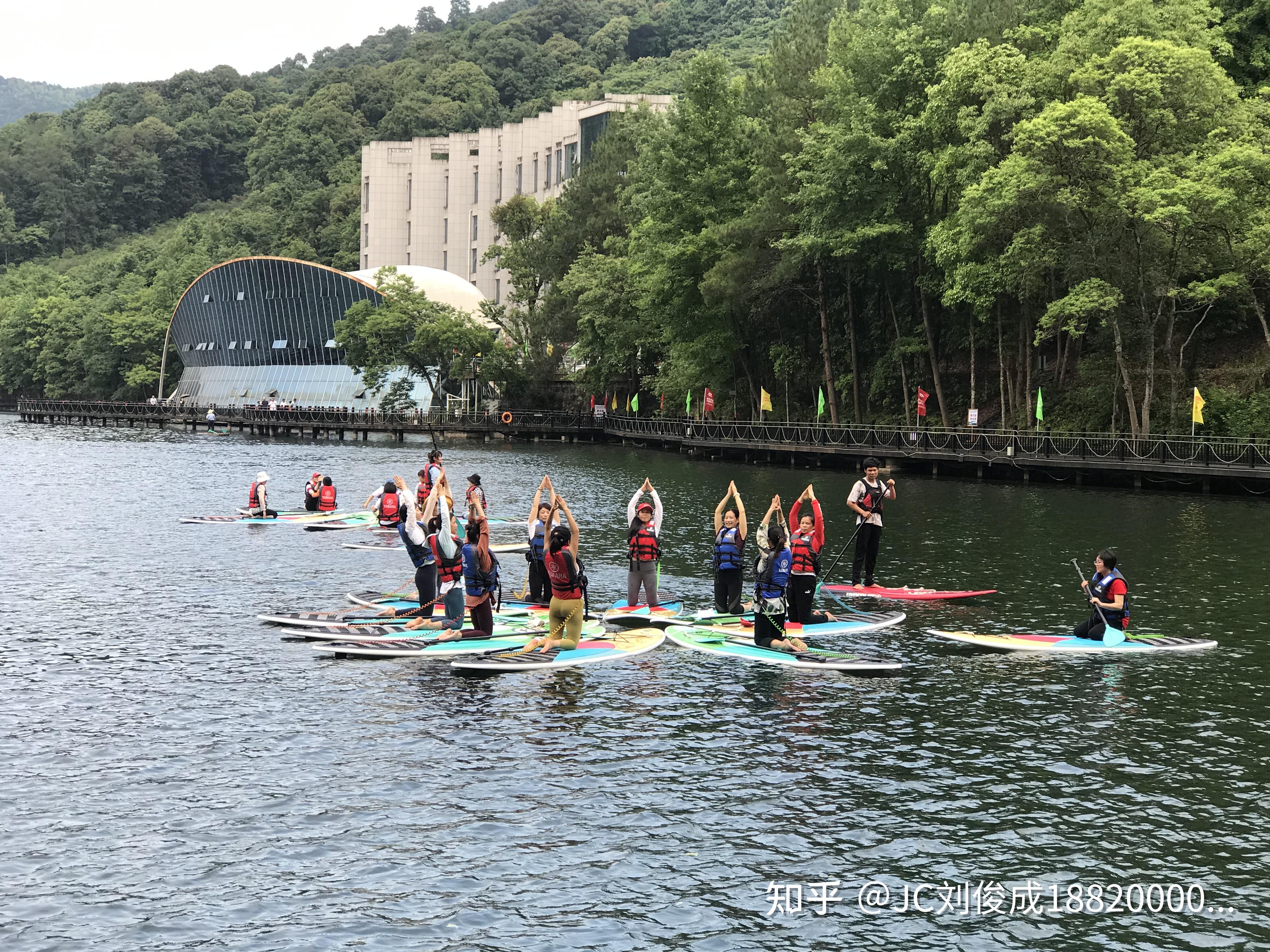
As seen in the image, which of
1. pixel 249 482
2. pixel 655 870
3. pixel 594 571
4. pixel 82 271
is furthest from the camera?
pixel 82 271

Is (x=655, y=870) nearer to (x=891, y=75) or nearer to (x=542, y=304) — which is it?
(x=891, y=75)

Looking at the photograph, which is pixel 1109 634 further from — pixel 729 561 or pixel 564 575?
pixel 564 575

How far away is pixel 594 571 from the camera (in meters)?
30.4

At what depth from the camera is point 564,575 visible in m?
19.5

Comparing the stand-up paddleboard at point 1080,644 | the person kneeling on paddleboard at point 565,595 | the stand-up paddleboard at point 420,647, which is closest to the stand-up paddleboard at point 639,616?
the person kneeling on paddleboard at point 565,595

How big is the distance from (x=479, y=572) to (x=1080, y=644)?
10.1 meters

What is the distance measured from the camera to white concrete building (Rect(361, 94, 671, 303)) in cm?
14475

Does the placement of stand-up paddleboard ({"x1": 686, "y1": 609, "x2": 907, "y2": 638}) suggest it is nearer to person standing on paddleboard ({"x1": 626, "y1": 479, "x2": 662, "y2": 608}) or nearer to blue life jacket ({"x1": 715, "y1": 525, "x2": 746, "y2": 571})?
blue life jacket ({"x1": 715, "y1": 525, "x2": 746, "y2": 571})

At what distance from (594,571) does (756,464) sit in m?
42.7

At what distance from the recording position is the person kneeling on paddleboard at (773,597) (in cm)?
2088

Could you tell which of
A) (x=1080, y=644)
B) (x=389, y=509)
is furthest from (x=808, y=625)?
(x=389, y=509)

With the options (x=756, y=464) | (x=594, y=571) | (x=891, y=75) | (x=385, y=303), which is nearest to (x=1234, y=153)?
(x=891, y=75)

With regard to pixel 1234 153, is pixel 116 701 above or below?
below

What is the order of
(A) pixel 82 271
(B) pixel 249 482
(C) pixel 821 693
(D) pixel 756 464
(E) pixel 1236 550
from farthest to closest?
(A) pixel 82 271
(D) pixel 756 464
(B) pixel 249 482
(E) pixel 1236 550
(C) pixel 821 693
